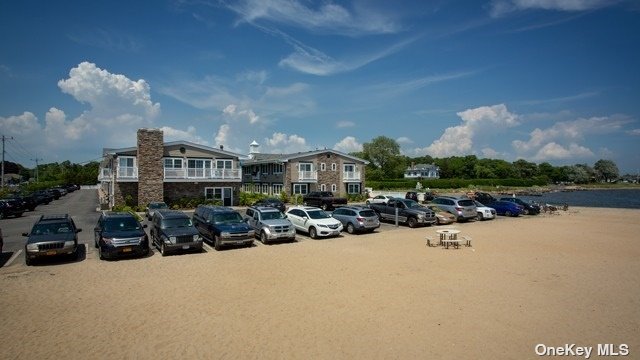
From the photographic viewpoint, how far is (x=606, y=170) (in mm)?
163500

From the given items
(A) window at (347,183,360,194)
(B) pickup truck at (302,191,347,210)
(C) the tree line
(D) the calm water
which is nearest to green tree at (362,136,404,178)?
(C) the tree line

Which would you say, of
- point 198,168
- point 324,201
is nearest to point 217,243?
point 324,201

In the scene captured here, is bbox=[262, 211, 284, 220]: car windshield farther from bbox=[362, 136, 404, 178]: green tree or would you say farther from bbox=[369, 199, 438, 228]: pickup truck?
bbox=[362, 136, 404, 178]: green tree

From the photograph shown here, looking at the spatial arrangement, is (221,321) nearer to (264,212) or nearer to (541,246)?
(264,212)

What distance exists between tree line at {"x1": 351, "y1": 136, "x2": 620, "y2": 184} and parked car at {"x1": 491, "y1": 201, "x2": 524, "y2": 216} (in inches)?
2784

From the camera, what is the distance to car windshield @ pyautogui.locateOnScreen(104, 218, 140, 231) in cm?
1658

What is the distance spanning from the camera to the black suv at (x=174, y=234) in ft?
53.9

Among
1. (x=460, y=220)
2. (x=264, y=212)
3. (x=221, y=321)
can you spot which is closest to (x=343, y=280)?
(x=221, y=321)

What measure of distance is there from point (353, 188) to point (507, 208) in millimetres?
22316

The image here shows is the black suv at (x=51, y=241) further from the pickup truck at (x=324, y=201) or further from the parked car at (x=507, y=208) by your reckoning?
the parked car at (x=507, y=208)

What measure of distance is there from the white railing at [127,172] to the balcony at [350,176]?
26.2m

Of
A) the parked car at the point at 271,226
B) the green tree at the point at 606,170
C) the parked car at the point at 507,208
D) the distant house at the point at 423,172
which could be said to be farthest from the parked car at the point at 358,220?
the green tree at the point at 606,170
